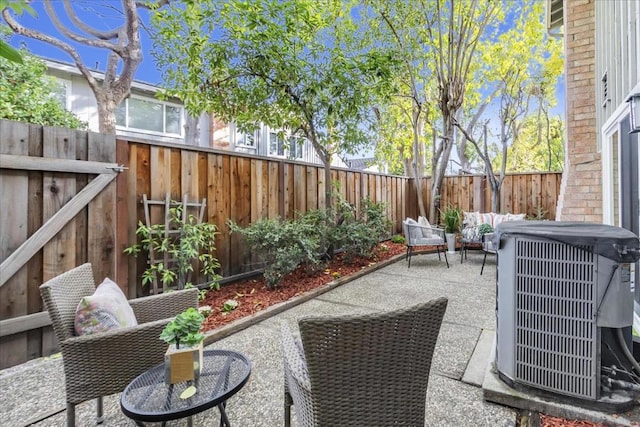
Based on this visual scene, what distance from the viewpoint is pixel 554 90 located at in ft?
33.8

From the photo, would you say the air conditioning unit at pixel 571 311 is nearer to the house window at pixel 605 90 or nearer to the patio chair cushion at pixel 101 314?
the patio chair cushion at pixel 101 314

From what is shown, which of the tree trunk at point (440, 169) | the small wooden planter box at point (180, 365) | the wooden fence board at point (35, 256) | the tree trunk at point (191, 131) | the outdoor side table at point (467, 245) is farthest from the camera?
the tree trunk at point (191, 131)

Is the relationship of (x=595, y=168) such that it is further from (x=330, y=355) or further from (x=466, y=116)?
(x=466, y=116)

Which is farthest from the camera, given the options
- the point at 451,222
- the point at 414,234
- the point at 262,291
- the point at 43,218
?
the point at 451,222

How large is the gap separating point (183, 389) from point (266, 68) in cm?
383

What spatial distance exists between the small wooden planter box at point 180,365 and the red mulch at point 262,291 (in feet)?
5.02

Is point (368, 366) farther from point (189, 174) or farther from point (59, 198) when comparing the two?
point (189, 174)

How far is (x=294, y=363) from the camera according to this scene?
1.45 metres

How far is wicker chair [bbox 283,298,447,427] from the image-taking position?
116 centimetres

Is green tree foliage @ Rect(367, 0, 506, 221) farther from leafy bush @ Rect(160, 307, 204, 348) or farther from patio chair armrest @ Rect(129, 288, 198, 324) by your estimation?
leafy bush @ Rect(160, 307, 204, 348)

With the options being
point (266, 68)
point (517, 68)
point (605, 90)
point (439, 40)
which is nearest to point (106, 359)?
point (266, 68)

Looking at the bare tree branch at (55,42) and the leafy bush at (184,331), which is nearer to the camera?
the leafy bush at (184,331)

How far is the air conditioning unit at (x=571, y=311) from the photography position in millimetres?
1583

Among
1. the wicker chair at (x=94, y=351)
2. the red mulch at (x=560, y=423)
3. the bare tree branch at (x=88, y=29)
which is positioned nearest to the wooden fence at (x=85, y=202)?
the wicker chair at (x=94, y=351)
